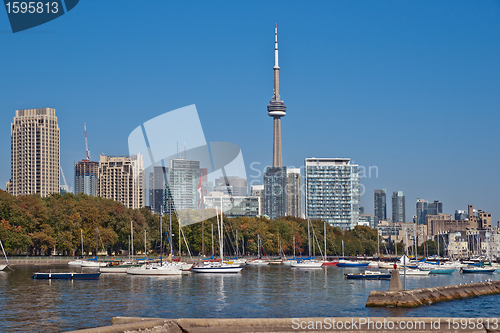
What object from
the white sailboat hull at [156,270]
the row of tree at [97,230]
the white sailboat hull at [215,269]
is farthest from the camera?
the row of tree at [97,230]

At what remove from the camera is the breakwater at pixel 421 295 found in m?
39.8

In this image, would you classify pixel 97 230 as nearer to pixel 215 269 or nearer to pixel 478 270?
pixel 215 269

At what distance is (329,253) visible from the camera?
16088 centimetres

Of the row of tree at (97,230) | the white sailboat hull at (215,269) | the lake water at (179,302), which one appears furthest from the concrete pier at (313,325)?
the row of tree at (97,230)

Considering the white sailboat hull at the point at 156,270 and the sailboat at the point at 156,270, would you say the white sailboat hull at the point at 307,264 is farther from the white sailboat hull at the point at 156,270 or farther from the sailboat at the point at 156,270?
the white sailboat hull at the point at 156,270

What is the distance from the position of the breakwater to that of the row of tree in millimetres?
65949

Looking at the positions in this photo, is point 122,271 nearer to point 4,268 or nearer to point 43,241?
point 4,268

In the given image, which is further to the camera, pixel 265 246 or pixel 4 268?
pixel 265 246

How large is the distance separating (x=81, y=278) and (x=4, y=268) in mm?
23631

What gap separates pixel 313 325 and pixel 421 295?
69.9 ft

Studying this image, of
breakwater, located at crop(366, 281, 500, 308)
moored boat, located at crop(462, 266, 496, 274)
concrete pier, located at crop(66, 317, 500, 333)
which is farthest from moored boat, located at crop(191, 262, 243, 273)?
concrete pier, located at crop(66, 317, 500, 333)

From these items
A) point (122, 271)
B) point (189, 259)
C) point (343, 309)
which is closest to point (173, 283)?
point (122, 271)

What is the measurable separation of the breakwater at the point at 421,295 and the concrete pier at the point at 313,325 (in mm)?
15420

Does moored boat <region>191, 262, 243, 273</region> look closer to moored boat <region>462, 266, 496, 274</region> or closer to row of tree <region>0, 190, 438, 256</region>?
row of tree <region>0, 190, 438, 256</region>
